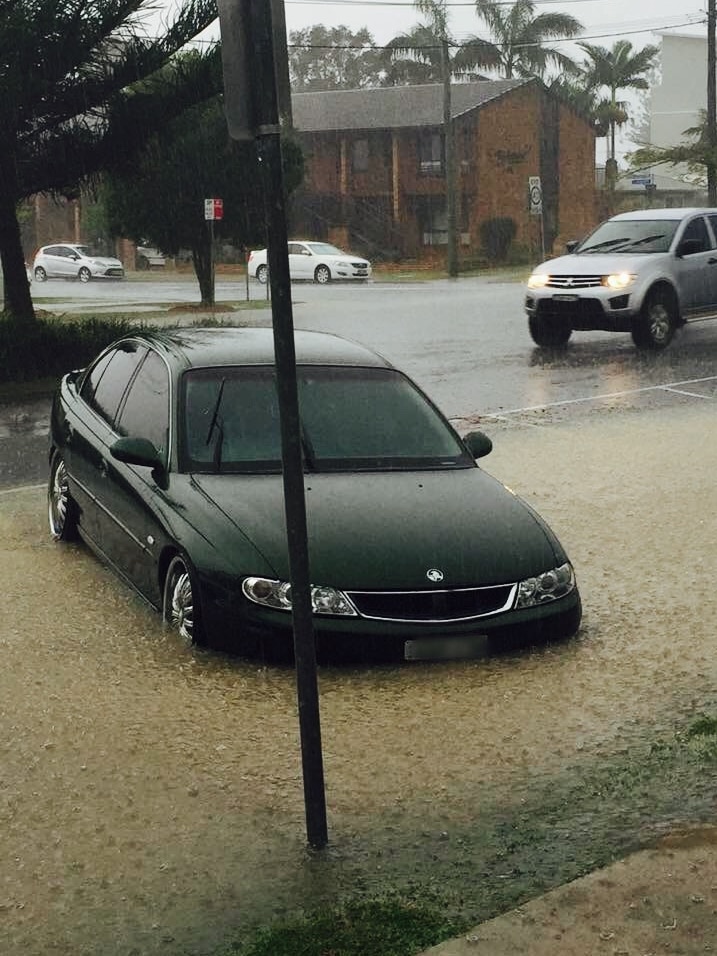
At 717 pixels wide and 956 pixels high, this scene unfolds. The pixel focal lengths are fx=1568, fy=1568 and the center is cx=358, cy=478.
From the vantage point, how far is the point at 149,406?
8.32 meters

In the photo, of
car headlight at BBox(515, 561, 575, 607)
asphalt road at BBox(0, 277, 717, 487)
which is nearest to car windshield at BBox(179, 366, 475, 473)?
car headlight at BBox(515, 561, 575, 607)

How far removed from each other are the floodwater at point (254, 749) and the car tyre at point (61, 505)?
0.25 meters

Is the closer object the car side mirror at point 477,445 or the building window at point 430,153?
the car side mirror at point 477,445

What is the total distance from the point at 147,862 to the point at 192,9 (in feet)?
54.1

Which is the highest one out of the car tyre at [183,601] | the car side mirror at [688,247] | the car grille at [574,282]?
the car side mirror at [688,247]

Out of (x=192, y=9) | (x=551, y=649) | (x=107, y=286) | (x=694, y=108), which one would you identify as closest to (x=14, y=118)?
(x=192, y=9)

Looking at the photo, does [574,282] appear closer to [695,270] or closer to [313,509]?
[695,270]

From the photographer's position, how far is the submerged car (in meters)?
20.7

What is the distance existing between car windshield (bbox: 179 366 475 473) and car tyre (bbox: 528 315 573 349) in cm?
1344

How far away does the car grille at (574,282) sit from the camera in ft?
68.3

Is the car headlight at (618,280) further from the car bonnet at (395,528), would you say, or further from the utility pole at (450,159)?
the utility pole at (450,159)

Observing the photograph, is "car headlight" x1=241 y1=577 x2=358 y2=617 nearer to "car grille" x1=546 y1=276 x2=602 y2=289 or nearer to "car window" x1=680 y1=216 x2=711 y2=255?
"car grille" x1=546 y1=276 x2=602 y2=289

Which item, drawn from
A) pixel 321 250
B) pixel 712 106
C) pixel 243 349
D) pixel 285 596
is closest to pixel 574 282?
pixel 243 349

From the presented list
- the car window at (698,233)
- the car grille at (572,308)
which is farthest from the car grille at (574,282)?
the car window at (698,233)
